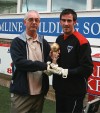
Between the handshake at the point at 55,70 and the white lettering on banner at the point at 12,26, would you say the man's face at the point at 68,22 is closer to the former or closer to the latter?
the handshake at the point at 55,70

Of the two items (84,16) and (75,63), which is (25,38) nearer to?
(75,63)

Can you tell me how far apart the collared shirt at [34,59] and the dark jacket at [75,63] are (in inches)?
8.7

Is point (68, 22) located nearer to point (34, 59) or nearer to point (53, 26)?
point (34, 59)

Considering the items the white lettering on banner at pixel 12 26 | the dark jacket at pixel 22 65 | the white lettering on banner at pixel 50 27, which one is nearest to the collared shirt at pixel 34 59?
the dark jacket at pixel 22 65

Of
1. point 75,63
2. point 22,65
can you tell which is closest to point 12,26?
point 22,65

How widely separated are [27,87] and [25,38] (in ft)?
1.64

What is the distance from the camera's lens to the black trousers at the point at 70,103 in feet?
11.1

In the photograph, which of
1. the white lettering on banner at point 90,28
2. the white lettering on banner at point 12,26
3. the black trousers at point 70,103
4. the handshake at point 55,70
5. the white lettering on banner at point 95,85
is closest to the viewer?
the handshake at point 55,70

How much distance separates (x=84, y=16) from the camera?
629cm

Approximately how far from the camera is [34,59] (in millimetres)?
3502

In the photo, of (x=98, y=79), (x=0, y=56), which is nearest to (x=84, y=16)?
(x=98, y=79)

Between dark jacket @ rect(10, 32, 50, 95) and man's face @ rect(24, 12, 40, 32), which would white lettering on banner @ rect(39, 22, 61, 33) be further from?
man's face @ rect(24, 12, 40, 32)

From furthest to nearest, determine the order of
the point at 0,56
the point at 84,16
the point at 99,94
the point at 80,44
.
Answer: the point at 0,56, the point at 84,16, the point at 99,94, the point at 80,44

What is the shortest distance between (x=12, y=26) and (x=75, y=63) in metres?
4.97
